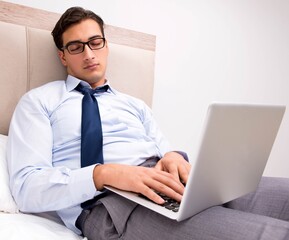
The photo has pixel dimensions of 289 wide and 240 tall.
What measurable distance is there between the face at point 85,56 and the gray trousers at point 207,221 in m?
0.60

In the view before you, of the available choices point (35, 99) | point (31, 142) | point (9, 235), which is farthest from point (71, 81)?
point (9, 235)

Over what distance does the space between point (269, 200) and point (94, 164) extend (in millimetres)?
543

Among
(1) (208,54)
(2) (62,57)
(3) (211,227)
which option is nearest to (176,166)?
(3) (211,227)

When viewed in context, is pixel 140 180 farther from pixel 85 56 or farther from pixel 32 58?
pixel 32 58

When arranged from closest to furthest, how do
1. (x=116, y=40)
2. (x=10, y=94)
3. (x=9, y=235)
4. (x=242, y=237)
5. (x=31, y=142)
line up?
(x=242, y=237) < (x=9, y=235) < (x=31, y=142) < (x=10, y=94) < (x=116, y=40)

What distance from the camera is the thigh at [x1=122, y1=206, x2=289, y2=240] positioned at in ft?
2.34

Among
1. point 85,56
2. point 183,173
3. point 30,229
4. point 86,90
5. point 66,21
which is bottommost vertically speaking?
point 30,229

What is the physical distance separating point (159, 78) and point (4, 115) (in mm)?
1022

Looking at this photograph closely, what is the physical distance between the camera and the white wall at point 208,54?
2.02 m

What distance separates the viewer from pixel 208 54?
229cm

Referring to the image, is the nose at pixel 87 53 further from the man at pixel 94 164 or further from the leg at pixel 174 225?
the leg at pixel 174 225

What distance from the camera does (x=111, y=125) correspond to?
1.30 meters

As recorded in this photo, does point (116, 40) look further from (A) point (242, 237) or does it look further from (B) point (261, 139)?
(A) point (242, 237)

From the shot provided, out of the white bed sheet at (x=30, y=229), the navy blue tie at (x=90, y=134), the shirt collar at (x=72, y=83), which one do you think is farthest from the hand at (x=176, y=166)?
the shirt collar at (x=72, y=83)
